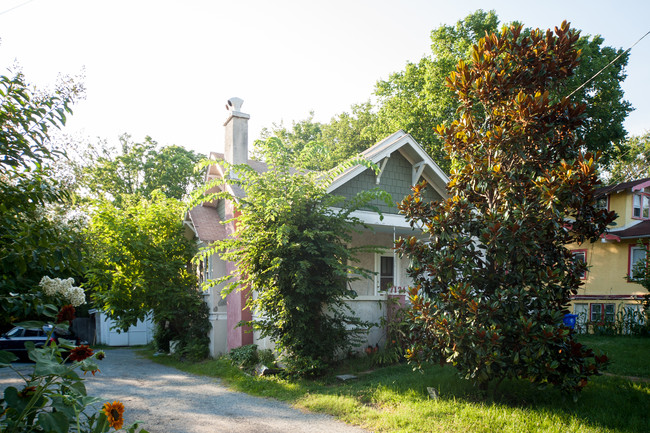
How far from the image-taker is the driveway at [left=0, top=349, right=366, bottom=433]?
23.6 feet

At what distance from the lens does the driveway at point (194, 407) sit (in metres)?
7.21

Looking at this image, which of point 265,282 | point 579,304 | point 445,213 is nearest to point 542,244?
point 445,213

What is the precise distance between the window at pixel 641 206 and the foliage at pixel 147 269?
19101mm

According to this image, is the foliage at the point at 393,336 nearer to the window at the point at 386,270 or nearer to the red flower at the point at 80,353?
the window at the point at 386,270

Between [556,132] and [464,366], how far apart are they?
4.09m

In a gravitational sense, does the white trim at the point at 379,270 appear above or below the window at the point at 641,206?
below

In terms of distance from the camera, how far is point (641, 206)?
21062 mm

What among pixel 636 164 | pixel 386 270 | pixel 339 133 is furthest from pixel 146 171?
pixel 636 164

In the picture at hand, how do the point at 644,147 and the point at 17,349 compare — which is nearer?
the point at 17,349

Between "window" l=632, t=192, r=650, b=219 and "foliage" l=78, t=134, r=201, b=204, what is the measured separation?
25540 mm

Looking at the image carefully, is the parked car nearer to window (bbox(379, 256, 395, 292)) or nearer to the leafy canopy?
window (bbox(379, 256, 395, 292))

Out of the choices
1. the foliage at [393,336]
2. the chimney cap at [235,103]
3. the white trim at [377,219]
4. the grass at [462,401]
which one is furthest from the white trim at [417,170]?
the grass at [462,401]

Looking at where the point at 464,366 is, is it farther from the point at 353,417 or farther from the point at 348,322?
the point at 348,322

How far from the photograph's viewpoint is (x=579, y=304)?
66.0 feet
